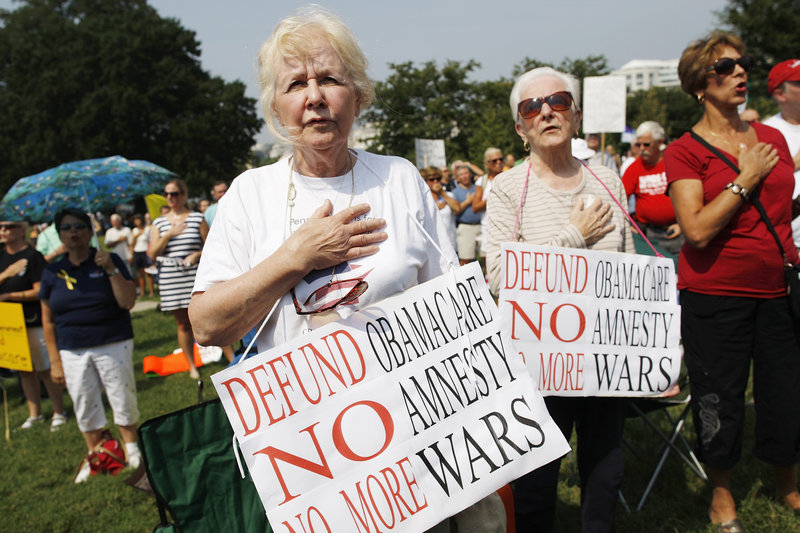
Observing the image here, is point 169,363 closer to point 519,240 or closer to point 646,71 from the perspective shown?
point 519,240

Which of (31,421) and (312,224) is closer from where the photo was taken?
(312,224)

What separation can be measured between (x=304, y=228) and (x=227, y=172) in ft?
159

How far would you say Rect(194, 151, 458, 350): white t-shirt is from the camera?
5.46 ft

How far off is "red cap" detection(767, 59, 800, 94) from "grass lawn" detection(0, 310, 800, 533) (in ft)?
7.74

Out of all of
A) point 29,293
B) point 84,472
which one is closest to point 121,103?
point 29,293

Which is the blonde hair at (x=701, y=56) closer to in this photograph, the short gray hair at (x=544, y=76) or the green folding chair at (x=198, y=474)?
the short gray hair at (x=544, y=76)

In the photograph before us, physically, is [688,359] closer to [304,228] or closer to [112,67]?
[304,228]

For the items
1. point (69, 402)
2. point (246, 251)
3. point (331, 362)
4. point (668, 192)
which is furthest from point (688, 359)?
point (69, 402)

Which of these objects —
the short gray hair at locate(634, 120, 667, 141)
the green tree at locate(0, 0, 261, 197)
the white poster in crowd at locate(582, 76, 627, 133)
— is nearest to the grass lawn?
the short gray hair at locate(634, 120, 667, 141)

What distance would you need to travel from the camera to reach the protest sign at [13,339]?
19.2 feet

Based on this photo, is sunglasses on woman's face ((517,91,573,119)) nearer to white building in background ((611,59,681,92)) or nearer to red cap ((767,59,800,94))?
red cap ((767,59,800,94))

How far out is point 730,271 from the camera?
9.23 ft

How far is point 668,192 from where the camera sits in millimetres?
2977

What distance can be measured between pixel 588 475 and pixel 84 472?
163 inches
